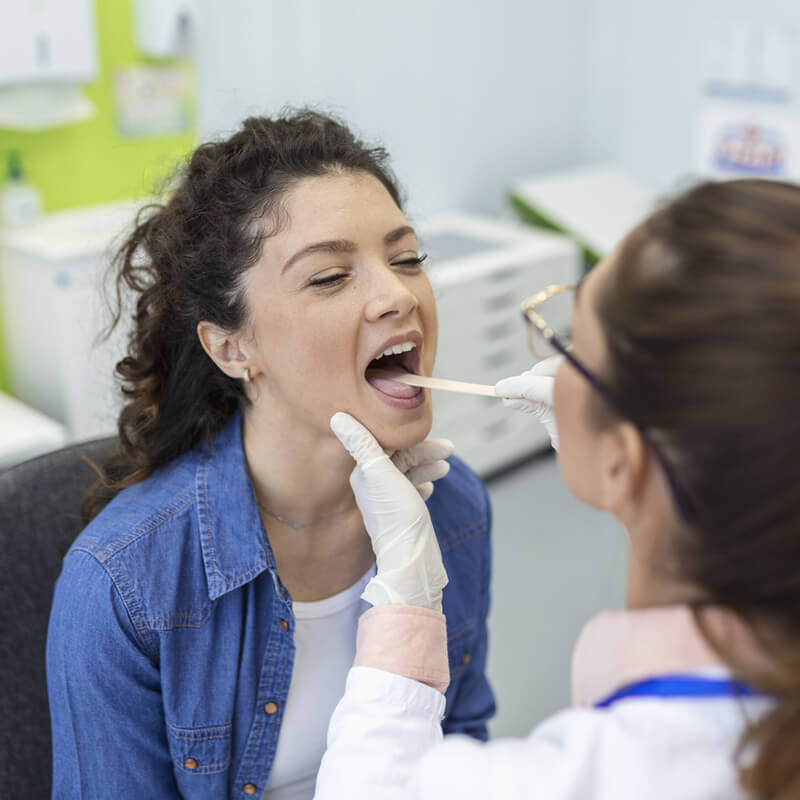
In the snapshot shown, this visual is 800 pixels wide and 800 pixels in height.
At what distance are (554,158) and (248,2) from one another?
1.83m

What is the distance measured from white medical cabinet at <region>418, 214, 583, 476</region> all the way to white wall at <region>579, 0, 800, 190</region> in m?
0.96

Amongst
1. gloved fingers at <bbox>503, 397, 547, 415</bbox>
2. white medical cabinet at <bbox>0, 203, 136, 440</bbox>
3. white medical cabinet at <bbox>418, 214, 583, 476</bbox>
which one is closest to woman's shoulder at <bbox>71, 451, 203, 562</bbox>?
gloved fingers at <bbox>503, 397, 547, 415</bbox>

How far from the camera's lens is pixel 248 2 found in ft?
9.78

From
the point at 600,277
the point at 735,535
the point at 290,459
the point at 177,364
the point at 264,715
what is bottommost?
the point at 264,715

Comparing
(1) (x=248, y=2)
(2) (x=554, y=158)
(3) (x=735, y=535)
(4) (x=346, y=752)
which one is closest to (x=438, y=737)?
(4) (x=346, y=752)

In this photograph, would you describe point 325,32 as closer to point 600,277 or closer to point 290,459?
point 290,459

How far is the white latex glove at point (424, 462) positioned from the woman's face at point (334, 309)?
41 millimetres

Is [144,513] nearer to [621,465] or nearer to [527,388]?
[527,388]

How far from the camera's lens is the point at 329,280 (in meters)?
1.19

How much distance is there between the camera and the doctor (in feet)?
1.96

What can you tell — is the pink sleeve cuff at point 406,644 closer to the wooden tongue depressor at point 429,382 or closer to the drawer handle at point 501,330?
the wooden tongue depressor at point 429,382

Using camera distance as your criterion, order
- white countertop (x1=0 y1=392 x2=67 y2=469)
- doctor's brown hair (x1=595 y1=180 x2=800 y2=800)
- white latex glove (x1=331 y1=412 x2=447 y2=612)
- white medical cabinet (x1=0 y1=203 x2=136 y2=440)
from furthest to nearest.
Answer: white medical cabinet (x1=0 y1=203 x2=136 y2=440), white countertop (x1=0 y1=392 x2=67 y2=469), white latex glove (x1=331 y1=412 x2=447 y2=612), doctor's brown hair (x1=595 y1=180 x2=800 y2=800)

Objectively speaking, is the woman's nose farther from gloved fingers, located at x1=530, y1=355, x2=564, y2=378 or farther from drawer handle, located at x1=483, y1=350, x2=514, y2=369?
drawer handle, located at x1=483, y1=350, x2=514, y2=369

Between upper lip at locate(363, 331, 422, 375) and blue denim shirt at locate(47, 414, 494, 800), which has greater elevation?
upper lip at locate(363, 331, 422, 375)
